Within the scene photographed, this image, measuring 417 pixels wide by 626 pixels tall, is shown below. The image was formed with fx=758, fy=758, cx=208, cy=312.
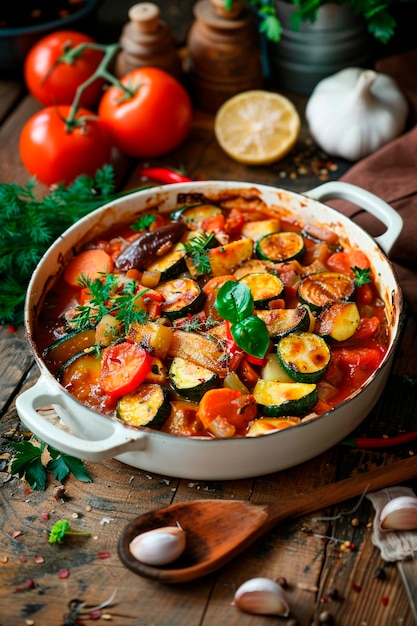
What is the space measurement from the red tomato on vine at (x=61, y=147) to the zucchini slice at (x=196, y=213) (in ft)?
2.36

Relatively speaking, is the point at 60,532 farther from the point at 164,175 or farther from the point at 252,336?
the point at 164,175

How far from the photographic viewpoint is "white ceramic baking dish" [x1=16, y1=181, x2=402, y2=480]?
7.66ft

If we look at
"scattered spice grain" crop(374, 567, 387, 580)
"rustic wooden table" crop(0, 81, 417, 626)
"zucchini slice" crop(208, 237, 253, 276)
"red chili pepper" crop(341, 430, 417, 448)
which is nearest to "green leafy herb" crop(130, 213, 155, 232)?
"zucchini slice" crop(208, 237, 253, 276)

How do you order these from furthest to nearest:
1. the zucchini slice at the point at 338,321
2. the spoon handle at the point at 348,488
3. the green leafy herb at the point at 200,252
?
the green leafy herb at the point at 200,252, the zucchini slice at the point at 338,321, the spoon handle at the point at 348,488

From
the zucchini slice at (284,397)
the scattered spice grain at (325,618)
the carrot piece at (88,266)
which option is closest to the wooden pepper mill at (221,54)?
the carrot piece at (88,266)

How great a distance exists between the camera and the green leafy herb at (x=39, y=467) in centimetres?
264

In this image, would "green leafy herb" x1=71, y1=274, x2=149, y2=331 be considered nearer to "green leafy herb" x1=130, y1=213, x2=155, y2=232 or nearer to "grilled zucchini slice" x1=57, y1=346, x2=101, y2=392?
"grilled zucchini slice" x1=57, y1=346, x2=101, y2=392

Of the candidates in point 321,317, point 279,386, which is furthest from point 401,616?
point 321,317

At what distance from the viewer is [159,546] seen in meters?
2.24

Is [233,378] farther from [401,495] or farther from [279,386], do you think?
[401,495]

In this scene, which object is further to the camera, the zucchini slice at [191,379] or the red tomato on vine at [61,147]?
the red tomato on vine at [61,147]

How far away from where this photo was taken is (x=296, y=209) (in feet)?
10.8

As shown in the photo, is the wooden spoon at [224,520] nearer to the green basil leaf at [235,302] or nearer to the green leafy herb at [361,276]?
the green basil leaf at [235,302]

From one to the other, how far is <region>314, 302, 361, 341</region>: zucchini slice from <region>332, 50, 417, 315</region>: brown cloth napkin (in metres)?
0.44
